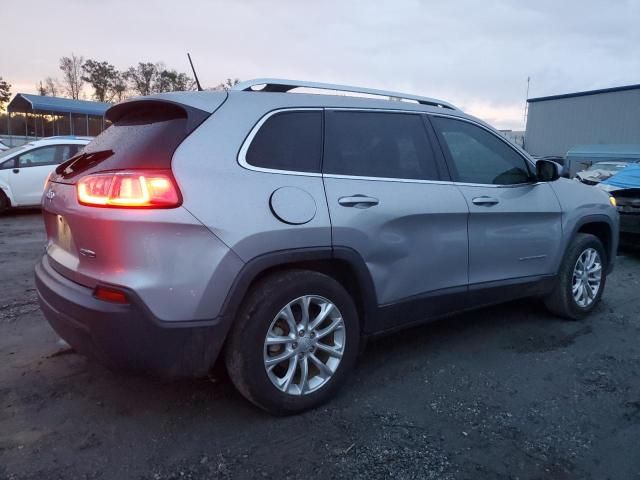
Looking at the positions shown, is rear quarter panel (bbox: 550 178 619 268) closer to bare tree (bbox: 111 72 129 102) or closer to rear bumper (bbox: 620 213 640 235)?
rear bumper (bbox: 620 213 640 235)

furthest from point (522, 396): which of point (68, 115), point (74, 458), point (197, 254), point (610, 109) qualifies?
point (610, 109)

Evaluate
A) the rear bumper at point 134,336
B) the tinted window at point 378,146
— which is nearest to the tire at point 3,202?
A: the rear bumper at point 134,336

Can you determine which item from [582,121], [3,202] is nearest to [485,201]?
[3,202]

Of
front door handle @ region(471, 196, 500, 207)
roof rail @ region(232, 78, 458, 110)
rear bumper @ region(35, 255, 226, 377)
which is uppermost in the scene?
roof rail @ region(232, 78, 458, 110)

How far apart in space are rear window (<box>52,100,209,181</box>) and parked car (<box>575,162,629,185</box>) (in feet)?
43.7

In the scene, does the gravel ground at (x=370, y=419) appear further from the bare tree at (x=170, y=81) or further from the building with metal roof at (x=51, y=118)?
the bare tree at (x=170, y=81)

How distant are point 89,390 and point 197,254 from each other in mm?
1339

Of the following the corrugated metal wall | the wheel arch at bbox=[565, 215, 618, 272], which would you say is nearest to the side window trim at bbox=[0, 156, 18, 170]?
the wheel arch at bbox=[565, 215, 618, 272]

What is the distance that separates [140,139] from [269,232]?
0.82 m

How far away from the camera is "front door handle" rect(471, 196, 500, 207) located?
145 inches

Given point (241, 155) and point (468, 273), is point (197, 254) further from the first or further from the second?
point (468, 273)

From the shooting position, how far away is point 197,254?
8.10 feet

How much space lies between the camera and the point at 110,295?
2.45 m

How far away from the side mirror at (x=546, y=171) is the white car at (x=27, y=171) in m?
9.17
